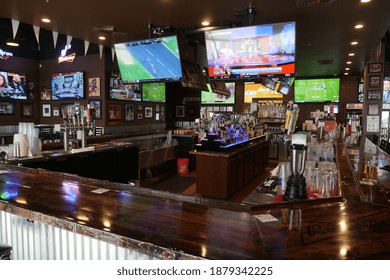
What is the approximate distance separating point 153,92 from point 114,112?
218cm

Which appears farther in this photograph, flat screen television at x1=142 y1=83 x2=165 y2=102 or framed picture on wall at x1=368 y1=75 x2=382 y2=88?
flat screen television at x1=142 y1=83 x2=165 y2=102

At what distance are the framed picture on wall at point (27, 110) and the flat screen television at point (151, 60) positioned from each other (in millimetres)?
5503

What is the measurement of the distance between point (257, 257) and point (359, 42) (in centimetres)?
672

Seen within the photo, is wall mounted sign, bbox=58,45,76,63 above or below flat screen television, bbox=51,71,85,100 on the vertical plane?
above

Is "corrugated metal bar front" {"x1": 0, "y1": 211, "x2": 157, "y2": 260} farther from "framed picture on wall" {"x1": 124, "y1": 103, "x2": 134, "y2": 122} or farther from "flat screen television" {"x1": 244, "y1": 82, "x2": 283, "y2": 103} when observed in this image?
"flat screen television" {"x1": 244, "y1": 82, "x2": 283, "y2": 103}

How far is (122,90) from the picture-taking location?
8.85 m

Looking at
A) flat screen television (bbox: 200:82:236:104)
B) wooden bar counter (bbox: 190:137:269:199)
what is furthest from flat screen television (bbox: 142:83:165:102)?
wooden bar counter (bbox: 190:137:269:199)

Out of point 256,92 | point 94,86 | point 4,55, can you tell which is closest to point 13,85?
point 4,55

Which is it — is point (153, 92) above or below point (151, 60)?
below

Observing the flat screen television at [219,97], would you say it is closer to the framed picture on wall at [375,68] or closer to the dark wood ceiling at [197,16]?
the framed picture on wall at [375,68]

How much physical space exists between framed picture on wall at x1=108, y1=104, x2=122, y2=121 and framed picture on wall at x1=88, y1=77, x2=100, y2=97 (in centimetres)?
53

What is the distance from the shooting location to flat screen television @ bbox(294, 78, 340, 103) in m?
11.8

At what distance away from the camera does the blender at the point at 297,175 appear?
68.4 inches

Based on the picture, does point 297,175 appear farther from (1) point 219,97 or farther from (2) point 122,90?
(1) point 219,97
